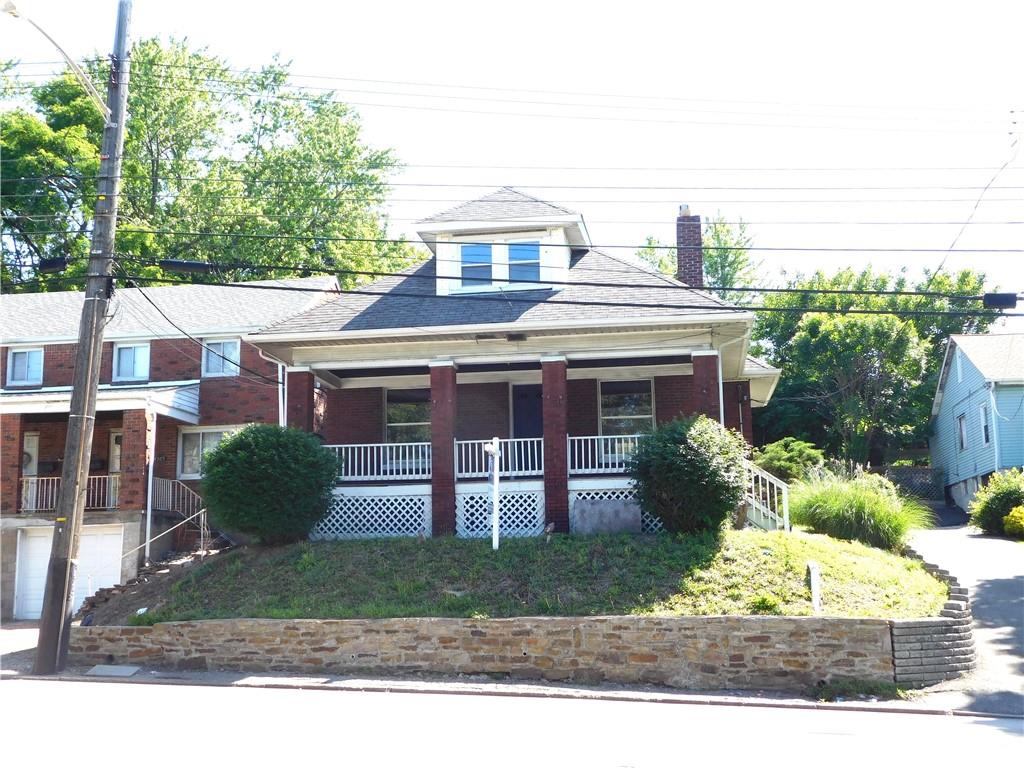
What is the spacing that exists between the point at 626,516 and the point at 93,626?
9.79 m

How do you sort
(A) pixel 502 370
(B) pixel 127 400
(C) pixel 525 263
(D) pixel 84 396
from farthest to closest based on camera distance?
(B) pixel 127 400 < (A) pixel 502 370 < (C) pixel 525 263 < (D) pixel 84 396

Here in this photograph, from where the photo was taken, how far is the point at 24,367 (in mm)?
31219

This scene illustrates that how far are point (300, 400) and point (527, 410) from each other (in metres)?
5.63

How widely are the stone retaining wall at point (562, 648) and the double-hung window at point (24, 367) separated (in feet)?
56.6

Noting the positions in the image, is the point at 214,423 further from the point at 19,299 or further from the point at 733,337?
the point at 733,337

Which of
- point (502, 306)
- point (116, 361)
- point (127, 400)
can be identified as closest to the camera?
point (502, 306)

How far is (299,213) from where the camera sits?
42.6 metres

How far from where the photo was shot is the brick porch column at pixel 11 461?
26922mm

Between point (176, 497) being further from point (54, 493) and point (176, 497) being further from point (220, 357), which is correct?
point (220, 357)

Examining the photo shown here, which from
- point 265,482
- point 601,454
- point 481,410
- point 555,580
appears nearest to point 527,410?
point 481,410

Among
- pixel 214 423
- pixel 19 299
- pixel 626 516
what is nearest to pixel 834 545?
pixel 626 516

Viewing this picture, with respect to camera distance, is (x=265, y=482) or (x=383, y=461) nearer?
(x=265, y=482)

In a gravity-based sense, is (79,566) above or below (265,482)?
below

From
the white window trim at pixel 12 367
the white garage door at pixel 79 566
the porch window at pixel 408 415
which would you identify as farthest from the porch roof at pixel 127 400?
the porch window at pixel 408 415
